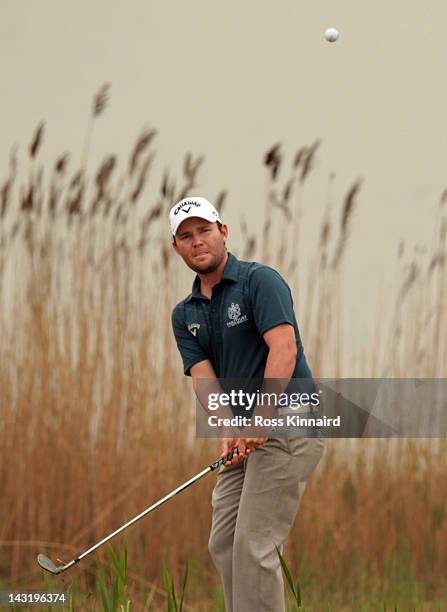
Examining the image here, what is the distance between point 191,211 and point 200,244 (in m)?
0.08

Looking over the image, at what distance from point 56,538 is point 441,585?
4.72 feet

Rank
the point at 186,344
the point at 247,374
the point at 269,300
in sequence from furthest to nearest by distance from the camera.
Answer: the point at 186,344 → the point at 247,374 → the point at 269,300

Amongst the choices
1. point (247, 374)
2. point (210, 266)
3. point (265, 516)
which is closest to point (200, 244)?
point (210, 266)

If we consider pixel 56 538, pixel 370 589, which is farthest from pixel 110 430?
pixel 370 589

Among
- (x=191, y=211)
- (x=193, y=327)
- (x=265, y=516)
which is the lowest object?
(x=265, y=516)

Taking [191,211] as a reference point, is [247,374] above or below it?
below

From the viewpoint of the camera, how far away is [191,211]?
237 centimetres

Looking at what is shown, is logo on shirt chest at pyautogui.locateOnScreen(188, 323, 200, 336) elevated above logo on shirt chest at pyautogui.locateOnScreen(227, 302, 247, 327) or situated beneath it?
situated beneath

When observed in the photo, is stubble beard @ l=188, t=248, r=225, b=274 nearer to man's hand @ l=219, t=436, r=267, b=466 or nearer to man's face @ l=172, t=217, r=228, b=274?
man's face @ l=172, t=217, r=228, b=274

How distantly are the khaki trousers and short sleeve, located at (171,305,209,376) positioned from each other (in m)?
0.29

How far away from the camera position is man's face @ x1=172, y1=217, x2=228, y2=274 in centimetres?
239

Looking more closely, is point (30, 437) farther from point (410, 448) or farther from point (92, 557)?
point (410, 448)

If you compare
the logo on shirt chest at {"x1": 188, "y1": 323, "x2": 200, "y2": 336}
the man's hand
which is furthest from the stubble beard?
the man's hand

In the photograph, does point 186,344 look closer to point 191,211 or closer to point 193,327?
point 193,327
